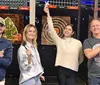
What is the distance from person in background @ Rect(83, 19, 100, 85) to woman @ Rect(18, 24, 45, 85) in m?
0.72

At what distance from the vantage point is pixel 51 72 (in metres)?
5.36

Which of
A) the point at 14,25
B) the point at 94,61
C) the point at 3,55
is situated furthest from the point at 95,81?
the point at 14,25

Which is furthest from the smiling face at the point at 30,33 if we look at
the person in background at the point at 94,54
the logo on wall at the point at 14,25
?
the logo on wall at the point at 14,25

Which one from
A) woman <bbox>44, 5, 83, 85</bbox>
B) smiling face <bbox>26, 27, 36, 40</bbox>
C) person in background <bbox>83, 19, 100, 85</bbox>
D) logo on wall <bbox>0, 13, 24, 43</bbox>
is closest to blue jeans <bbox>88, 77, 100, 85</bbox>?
person in background <bbox>83, 19, 100, 85</bbox>

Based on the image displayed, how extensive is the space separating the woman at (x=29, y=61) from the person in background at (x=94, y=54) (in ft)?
2.37

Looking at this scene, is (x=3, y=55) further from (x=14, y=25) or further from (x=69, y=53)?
(x=14, y=25)

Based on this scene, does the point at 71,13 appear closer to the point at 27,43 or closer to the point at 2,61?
the point at 27,43

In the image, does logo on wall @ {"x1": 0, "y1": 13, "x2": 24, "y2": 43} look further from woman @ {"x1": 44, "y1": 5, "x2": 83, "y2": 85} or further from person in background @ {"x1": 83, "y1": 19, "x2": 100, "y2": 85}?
person in background @ {"x1": 83, "y1": 19, "x2": 100, "y2": 85}

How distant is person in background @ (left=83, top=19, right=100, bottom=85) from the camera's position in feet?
12.5

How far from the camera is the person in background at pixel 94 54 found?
150 inches

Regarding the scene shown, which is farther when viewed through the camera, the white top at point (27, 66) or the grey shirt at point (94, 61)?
the white top at point (27, 66)

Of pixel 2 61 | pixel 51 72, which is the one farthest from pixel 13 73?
pixel 2 61

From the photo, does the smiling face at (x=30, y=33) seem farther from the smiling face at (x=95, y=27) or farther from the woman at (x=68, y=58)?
the smiling face at (x=95, y=27)

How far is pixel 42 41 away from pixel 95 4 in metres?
1.11
